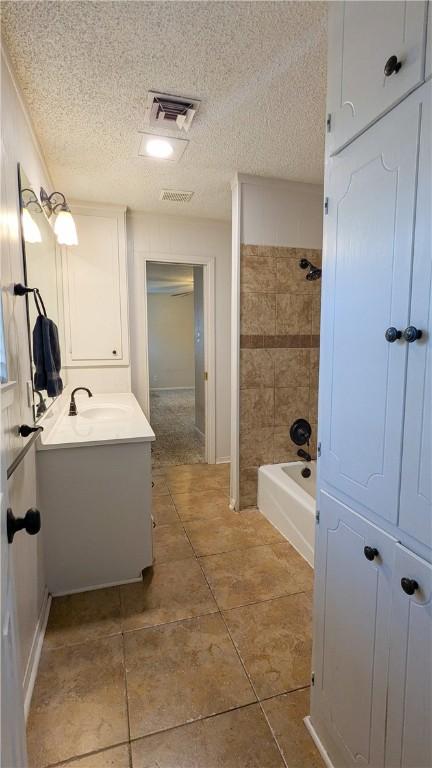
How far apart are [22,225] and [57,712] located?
2.01 meters

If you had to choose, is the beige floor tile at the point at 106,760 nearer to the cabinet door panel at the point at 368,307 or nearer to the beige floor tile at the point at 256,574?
the beige floor tile at the point at 256,574

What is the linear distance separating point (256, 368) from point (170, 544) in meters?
1.42

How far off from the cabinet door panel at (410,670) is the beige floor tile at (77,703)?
950 mm

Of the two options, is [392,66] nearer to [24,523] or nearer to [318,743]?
[24,523]

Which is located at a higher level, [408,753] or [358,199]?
[358,199]

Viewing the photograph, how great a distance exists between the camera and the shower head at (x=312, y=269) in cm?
251

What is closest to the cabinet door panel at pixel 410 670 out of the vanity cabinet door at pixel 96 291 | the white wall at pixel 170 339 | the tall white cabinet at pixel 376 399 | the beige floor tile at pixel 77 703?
the tall white cabinet at pixel 376 399

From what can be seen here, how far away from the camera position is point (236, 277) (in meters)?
2.77

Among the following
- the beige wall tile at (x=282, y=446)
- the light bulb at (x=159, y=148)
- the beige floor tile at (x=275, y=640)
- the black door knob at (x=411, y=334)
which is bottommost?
the beige floor tile at (x=275, y=640)

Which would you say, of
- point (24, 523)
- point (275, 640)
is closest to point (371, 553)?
point (24, 523)

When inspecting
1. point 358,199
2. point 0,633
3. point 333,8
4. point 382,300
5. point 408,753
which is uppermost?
point 333,8

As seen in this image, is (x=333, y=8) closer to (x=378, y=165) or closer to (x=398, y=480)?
(x=378, y=165)

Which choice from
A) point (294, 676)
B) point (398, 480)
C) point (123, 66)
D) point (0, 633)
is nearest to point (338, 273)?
point (398, 480)

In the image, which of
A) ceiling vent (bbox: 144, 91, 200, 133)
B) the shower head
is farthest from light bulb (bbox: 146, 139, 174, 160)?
the shower head
